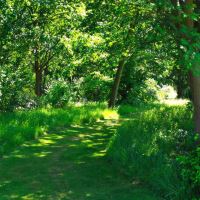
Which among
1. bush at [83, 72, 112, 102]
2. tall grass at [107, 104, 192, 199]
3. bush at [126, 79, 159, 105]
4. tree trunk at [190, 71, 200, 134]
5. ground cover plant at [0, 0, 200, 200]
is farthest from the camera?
bush at [83, 72, 112, 102]

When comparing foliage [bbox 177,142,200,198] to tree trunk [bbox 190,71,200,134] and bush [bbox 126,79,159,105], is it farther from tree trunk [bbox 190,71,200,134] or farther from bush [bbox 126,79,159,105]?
bush [bbox 126,79,159,105]

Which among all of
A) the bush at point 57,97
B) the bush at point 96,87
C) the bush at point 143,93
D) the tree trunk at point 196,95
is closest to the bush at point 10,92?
the bush at point 57,97

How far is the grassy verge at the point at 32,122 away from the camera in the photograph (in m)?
11.5

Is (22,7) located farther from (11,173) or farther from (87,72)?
(87,72)

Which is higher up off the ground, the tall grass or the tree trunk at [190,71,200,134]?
the tree trunk at [190,71,200,134]

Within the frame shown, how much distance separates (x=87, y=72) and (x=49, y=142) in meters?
16.3

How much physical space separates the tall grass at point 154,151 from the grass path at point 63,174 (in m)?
0.25

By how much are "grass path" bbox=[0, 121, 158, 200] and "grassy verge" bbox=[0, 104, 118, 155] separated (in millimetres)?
317

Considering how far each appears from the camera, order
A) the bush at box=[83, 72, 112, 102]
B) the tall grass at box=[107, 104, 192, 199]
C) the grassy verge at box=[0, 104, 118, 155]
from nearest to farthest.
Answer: the tall grass at box=[107, 104, 192, 199], the grassy verge at box=[0, 104, 118, 155], the bush at box=[83, 72, 112, 102]

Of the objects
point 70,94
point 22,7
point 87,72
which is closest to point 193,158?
point 22,7

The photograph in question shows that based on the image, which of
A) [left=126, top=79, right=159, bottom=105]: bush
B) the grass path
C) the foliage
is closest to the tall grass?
the foliage

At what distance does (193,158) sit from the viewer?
724 cm

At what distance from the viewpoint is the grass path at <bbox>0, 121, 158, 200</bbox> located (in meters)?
7.49

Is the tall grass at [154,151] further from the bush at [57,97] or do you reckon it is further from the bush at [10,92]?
the bush at [57,97]
